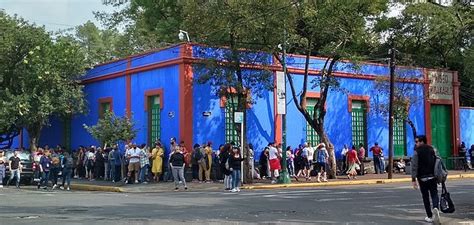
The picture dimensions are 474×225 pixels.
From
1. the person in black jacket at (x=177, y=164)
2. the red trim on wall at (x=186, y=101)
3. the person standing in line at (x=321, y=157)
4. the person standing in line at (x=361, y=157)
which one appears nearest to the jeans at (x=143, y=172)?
the red trim on wall at (x=186, y=101)

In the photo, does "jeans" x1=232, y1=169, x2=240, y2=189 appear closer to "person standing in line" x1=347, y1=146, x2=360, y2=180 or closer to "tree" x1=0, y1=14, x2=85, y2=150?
"person standing in line" x1=347, y1=146, x2=360, y2=180

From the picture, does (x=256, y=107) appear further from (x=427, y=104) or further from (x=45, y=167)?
(x=427, y=104)

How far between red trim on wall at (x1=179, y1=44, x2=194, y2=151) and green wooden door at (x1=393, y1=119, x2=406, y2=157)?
14048mm

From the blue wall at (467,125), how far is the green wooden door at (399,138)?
5460 millimetres

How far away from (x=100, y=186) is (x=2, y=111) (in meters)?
8.69

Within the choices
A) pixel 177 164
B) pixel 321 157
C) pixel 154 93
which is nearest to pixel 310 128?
pixel 321 157

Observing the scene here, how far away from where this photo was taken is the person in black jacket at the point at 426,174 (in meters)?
12.0

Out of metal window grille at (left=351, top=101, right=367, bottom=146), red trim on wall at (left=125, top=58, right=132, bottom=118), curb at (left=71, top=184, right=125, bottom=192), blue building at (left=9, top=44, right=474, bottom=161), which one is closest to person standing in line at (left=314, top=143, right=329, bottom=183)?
blue building at (left=9, top=44, right=474, bottom=161)

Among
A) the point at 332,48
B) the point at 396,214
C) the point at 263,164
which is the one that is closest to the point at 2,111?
the point at 263,164

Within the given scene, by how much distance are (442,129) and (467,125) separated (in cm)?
251

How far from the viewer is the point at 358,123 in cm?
3456

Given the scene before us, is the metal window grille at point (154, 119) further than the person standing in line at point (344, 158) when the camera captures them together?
No

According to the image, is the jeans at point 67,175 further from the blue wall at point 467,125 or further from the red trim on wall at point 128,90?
the blue wall at point 467,125

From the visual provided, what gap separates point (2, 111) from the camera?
30.5m
